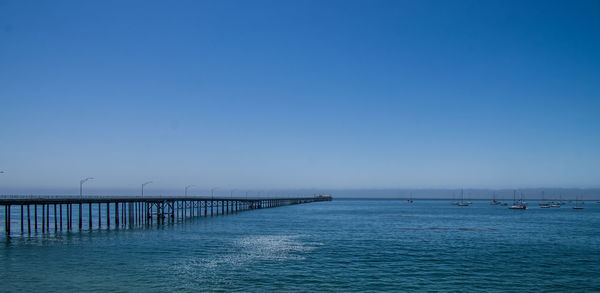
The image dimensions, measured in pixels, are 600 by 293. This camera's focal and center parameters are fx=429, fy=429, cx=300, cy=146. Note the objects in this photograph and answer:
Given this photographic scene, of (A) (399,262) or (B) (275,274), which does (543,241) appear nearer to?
(A) (399,262)

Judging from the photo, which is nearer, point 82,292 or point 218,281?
point 82,292

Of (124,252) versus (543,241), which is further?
(543,241)

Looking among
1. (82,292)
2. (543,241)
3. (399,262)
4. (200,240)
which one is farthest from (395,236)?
(82,292)

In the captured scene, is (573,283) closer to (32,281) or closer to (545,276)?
(545,276)

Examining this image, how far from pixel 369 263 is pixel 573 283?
17.1 metres

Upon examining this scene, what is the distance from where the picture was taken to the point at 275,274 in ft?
119

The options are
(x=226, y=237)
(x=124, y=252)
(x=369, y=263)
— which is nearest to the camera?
(x=369, y=263)

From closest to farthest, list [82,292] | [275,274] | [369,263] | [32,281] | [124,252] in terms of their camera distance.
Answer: [82,292]
[32,281]
[275,274]
[369,263]
[124,252]

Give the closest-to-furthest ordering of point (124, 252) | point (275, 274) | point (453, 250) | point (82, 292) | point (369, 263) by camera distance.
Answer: point (82, 292) < point (275, 274) < point (369, 263) < point (124, 252) < point (453, 250)

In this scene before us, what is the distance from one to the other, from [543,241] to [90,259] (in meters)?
59.5

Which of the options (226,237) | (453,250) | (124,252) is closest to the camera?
(124,252)

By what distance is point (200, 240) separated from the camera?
60094 millimetres

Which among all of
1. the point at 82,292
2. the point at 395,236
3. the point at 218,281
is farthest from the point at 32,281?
the point at 395,236

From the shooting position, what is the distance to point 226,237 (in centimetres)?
6438
